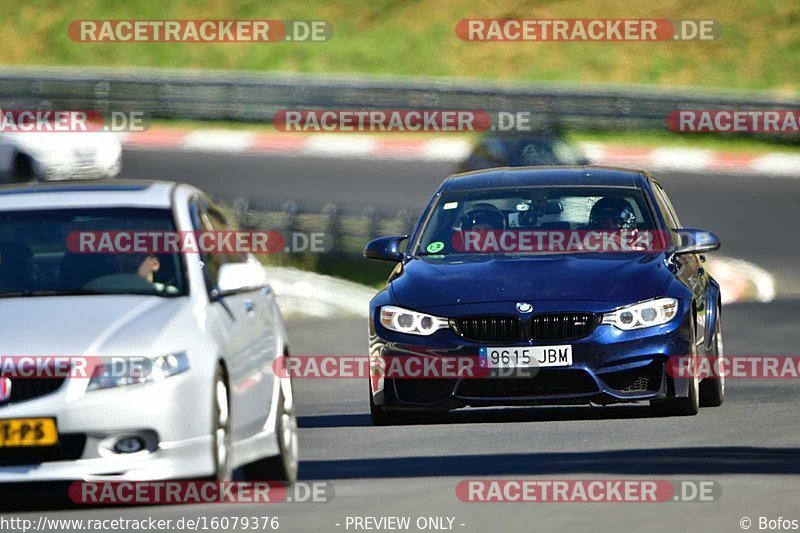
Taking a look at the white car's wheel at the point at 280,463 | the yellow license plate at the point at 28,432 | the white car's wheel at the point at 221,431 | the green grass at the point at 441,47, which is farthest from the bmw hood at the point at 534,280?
the green grass at the point at 441,47

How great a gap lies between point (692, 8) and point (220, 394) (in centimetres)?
3726

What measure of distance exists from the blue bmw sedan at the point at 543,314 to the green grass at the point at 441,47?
100ft

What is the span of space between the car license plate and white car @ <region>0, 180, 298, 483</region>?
4.40 ft

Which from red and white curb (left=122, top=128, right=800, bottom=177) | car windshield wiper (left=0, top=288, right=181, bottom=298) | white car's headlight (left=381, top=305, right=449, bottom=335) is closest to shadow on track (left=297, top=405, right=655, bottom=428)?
white car's headlight (left=381, top=305, right=449, bottom=335)

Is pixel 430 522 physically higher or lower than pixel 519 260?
lower

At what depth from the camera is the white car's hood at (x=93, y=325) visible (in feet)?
26.8

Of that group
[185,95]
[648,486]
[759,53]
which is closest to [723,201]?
[185,95]

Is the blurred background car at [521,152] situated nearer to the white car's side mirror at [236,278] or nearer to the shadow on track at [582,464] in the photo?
the shadow on track at [582,464]

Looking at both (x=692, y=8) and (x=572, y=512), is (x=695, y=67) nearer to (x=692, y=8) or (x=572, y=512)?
(x=692, y=8)

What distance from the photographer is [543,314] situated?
10.9 metres

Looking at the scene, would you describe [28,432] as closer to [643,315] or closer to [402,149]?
[643,315]

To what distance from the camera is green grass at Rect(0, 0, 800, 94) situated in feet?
140

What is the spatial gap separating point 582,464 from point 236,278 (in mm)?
2177

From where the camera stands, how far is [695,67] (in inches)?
1694
